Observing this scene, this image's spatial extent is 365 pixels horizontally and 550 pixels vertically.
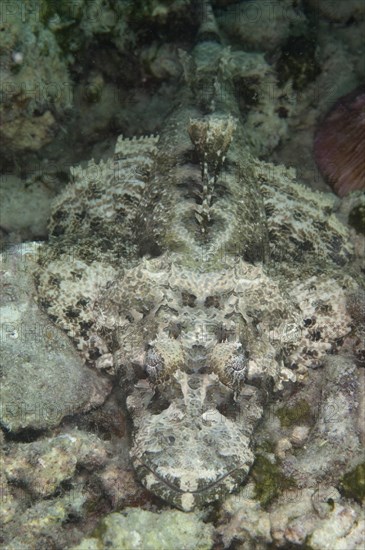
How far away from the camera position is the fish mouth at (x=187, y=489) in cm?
403

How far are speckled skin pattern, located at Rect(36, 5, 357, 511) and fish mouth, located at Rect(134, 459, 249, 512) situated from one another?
1cm

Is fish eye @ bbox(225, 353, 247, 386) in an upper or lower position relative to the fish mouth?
upper

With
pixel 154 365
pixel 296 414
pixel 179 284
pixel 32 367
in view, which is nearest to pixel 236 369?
pixel 154 365

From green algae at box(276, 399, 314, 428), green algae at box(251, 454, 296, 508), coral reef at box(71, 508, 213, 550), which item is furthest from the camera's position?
green algae at box(276, 399, 314, 428)

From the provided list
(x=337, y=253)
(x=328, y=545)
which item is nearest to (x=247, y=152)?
(x=337, y=253)

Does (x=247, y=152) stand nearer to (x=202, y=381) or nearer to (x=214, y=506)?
(x=202, y=381)

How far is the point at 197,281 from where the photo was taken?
5023 millimetres

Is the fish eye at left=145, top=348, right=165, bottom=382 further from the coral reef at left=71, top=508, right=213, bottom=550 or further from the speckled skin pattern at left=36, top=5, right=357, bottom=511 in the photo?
the coral reef at left=71, top=508, right=213, bottom=550

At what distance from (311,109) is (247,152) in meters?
1.75

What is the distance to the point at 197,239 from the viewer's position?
5297 millimetres

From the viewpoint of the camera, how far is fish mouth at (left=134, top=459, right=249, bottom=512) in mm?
4027

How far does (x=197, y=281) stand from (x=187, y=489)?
1829 mm

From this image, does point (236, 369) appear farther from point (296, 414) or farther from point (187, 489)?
point (187, 489)

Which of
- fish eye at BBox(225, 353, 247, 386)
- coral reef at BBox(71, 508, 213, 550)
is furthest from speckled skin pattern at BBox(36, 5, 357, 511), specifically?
coral reef at BBox(71, 508, 213, 550)
